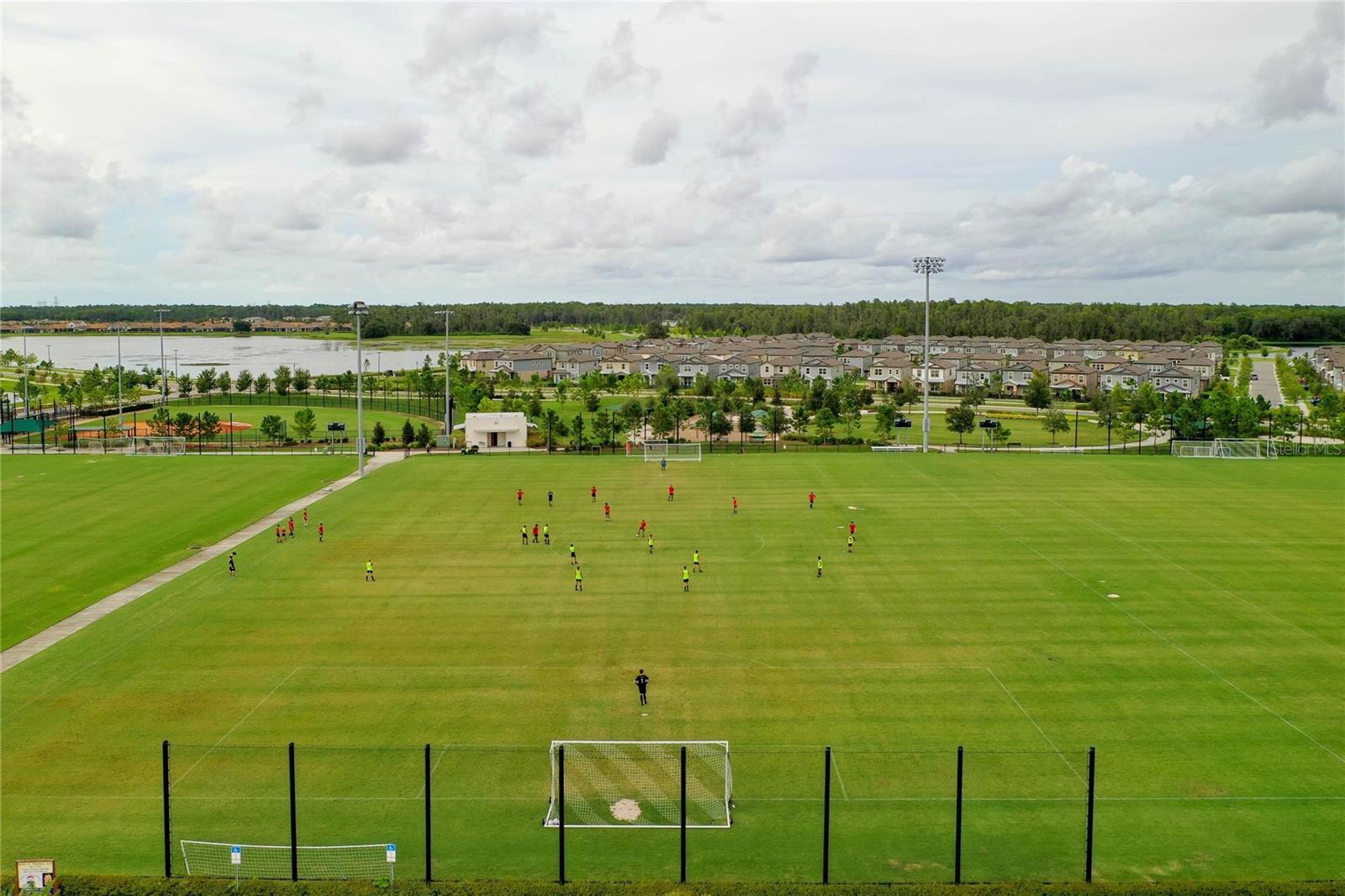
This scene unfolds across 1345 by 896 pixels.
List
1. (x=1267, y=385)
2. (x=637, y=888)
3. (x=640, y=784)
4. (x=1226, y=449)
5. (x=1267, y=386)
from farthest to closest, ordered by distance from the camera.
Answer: (x=1267, y=385), (x=1267, y=386), (x=1226, y=449), (x=640, y=784), (x=637, y=888)

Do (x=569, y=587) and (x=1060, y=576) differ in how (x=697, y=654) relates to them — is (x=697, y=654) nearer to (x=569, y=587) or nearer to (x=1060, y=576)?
(x=569, y=587)

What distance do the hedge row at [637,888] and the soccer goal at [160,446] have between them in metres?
71.4

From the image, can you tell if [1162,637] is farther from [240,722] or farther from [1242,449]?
[1242,449]

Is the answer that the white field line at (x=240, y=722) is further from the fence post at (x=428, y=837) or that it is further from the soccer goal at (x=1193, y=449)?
the soccer goal at (x=1193, y=449)

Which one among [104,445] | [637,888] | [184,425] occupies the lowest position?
[637,888]

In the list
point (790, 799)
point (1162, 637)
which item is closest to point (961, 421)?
point (1162, 637)

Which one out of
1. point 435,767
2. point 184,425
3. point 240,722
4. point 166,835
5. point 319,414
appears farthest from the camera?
point 319,414

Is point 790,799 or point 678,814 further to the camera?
point 790,799

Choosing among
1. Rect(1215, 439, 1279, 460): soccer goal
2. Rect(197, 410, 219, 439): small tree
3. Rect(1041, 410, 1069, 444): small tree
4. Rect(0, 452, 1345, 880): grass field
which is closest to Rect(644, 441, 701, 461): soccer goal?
Rect(0, 452, 1345, 880): grass field

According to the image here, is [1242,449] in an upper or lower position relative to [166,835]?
upper

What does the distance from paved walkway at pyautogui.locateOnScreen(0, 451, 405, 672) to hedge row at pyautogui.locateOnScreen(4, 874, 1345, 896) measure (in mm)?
17371

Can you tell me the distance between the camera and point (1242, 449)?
80875 mm

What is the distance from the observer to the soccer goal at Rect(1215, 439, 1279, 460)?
259 feet

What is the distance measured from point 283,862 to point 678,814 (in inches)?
332
